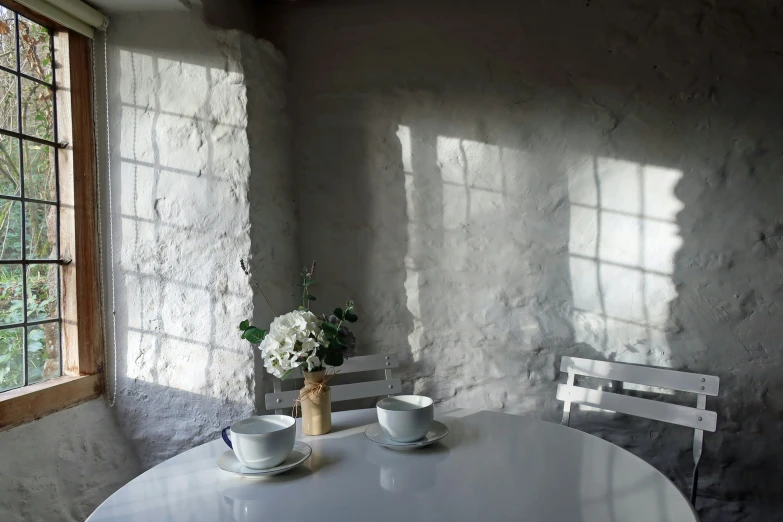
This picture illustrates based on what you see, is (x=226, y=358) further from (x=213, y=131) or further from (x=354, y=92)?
(x=354, y=92)

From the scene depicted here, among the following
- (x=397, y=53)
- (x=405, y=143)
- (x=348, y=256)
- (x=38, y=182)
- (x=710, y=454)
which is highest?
(x=397, y=53)

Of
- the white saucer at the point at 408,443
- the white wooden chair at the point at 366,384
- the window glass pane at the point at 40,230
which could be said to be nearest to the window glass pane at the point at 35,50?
the window glass pane at the point at 40,230

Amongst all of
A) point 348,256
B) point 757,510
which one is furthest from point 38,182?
point 757,510

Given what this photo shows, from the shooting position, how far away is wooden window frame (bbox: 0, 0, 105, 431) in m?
2.11

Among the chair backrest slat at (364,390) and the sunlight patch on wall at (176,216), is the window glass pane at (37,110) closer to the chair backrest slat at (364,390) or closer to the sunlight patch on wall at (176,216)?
the sunlight patch on wall at (176,216)

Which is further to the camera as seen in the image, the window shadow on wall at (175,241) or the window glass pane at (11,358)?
the window shadow on wall at (175,241)

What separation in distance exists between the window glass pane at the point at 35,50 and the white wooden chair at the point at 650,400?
231 cm

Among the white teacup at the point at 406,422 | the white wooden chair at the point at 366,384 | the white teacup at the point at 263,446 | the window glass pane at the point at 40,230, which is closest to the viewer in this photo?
the white teacup at the point at 263,446

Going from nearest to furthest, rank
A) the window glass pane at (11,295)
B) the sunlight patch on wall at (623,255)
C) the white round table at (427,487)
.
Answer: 1. the white round table at (427,487)
2. the window glass pane at (11,295)
3. the sunlight patch on wall at (623,255)

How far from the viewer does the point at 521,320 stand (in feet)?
7.68

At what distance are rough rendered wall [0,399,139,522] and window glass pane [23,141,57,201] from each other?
2.69 ft

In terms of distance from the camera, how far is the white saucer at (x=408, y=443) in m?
1.37

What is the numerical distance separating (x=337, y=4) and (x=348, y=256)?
1183mm

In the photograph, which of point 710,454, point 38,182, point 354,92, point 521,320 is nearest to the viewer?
point 38,182
